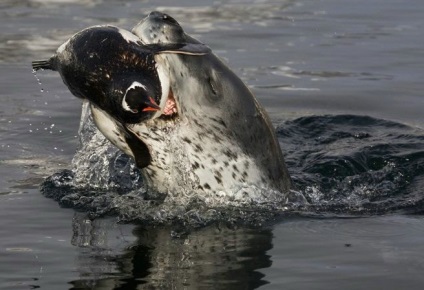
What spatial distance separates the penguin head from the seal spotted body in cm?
14

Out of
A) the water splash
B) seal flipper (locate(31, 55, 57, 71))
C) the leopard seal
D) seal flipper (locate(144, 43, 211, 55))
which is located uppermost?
seal flipper (locate(144, 43, 211, 55))

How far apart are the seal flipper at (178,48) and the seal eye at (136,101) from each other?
286mm

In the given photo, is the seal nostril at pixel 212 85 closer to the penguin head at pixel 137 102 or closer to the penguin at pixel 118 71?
the penguin at pixel 118 71

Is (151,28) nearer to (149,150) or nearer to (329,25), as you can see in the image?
(149,150)

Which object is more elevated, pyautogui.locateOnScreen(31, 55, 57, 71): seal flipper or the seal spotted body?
pyautogui.locateOnScreen(31, 55, 57, 71): seal flipper

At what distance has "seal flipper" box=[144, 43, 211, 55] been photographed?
23.6ft

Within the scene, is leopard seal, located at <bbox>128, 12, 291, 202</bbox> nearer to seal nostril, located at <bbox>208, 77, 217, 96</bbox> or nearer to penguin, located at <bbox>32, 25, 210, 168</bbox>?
seal nostril, located at <bbox>208, 77, 217, 96</bbox>

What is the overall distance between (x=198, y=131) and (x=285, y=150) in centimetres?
262

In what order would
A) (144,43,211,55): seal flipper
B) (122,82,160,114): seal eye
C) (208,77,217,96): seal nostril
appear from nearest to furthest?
(122,82,160,114): seal eye → (144,43,211,55): seal flipper → (208,77,217,96): seal nostril

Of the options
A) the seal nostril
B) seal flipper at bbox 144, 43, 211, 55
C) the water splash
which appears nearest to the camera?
seal flipper at bbox 144, 43, 211, 55

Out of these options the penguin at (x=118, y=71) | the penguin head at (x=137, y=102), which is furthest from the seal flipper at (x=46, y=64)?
the penguin head at (x=137, y=102)

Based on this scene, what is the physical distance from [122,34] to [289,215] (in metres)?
1.69

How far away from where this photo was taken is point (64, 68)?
7.32 meters

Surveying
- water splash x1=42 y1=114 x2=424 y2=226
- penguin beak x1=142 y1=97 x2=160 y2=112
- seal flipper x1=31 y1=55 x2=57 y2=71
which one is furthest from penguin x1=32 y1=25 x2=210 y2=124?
water splash x1=42 y1=114 x2=424 y2=226
